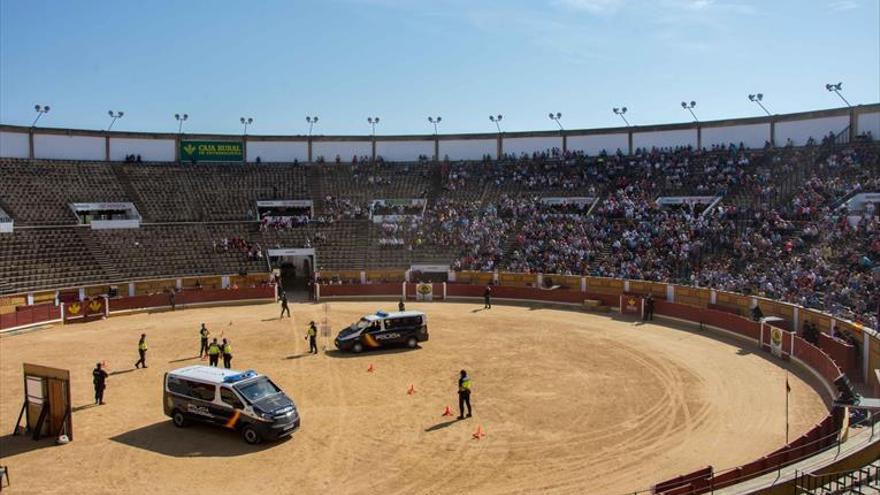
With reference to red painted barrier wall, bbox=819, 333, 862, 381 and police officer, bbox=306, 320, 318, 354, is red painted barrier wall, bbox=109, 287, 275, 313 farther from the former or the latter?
red painted barrier wall, bbox=819, 333, 862, 381

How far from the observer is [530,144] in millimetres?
64625

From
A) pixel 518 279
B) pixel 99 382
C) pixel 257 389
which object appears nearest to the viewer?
pixel 257 389

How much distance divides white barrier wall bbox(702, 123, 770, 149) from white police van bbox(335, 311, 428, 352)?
122 ft

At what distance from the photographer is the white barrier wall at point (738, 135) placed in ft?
181

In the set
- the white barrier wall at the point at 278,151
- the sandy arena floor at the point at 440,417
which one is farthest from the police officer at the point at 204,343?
the white barrier wall at the point at 278,151

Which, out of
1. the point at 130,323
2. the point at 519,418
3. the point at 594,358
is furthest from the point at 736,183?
the point at 130,323

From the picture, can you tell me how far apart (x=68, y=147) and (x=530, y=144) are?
3941 cm

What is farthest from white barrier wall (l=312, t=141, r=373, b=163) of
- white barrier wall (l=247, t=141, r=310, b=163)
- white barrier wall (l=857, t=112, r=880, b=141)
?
white barrier wall (l=857, t=112, r=880, b=141)

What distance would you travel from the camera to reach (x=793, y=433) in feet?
63.8

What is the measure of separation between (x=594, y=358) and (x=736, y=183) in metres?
28.5

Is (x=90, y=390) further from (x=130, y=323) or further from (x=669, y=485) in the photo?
(x=669, y=485)

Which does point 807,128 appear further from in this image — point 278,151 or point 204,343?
point 204,343

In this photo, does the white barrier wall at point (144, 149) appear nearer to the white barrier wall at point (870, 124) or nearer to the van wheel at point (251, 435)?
the van wheel at point (251, 435)

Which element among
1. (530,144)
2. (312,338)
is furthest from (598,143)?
(312,338)
